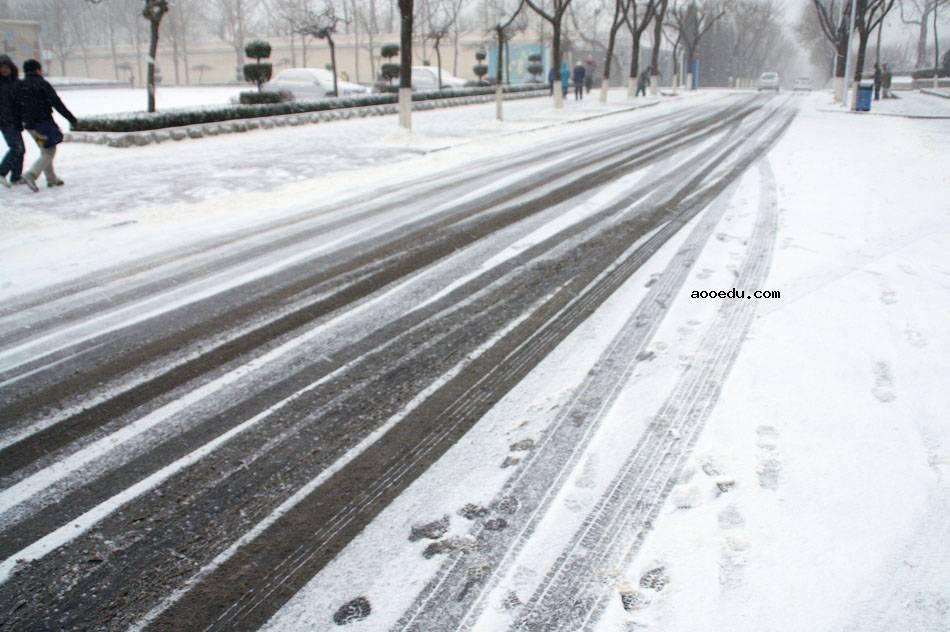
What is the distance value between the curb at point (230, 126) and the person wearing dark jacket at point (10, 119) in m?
4.70

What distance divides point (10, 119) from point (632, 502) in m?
10.4

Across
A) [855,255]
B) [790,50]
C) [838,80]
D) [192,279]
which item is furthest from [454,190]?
[790,50]

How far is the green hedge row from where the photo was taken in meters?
14.9

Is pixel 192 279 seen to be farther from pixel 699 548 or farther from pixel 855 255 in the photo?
pixel 855 255

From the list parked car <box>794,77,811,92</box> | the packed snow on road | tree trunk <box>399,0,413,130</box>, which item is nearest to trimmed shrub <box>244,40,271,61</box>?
tree trunk <box>399,0,413,130</box>

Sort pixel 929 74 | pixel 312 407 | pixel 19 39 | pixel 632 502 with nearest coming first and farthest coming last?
pixel 632 502, pixel 312 407, pixel 19 39, pixel 929 74

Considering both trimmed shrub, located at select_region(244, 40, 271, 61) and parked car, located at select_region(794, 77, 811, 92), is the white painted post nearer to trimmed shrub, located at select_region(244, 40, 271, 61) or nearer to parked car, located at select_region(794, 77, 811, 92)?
trimmed shrub, located at select_region(244, 40, 271, 61)

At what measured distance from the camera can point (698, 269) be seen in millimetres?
5824

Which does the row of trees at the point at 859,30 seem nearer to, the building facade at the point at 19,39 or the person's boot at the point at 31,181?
the person's boot at the point at 31,181

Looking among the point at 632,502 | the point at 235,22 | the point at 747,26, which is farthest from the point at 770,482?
the point at 235,22

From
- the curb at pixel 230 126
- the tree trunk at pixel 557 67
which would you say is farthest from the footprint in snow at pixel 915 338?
the tree trunk at pixel 557 67

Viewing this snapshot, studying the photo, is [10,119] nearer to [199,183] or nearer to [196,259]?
[199,183]

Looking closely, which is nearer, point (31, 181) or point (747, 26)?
point (31, 181)

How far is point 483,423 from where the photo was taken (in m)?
3.44
